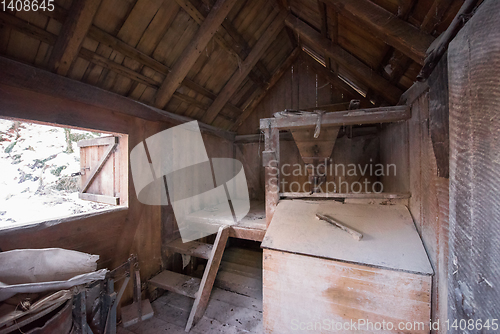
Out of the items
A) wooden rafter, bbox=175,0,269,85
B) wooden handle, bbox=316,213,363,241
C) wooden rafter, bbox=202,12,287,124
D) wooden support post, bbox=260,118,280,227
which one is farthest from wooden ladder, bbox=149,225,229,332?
wooden rafter, bbox=175,0,269,85

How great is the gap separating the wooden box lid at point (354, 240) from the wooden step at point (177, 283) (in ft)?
4.89

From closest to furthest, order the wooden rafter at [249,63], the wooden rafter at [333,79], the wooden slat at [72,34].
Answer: the wooden slat at [72,34], the wooden rafter at [249,63], the wooden rafter at [333,79]

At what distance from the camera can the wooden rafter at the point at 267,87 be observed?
183 inches

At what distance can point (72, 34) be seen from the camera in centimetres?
182

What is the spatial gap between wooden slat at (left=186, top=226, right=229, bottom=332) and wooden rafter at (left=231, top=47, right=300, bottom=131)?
10.4ft

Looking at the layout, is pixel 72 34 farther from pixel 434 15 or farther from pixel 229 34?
pixel 434 15

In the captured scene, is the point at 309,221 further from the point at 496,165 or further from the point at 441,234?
the point at 496,165

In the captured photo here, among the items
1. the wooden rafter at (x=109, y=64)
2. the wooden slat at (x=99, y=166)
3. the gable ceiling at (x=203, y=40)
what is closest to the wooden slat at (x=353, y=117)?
the gable ceiling at (x=203, y=40)

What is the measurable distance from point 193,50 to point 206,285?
11.1ft

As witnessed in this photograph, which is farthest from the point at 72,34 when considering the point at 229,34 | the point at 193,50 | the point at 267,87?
the point at 267,87

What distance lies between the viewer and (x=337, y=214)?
2332 mm

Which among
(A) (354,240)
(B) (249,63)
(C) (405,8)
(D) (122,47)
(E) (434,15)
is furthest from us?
(B) (249,63)

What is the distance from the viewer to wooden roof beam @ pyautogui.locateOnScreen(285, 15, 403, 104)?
8.57 ft

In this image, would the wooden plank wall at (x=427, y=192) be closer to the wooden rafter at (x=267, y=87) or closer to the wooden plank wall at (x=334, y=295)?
the wooden plank wall at (x=334, y=295)
